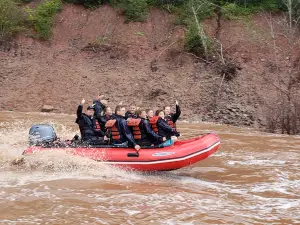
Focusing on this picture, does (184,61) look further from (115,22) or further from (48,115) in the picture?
(48,115)

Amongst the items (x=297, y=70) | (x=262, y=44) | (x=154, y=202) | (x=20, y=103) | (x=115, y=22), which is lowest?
(x=154, y=202)

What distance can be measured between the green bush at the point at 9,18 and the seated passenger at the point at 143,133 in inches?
686

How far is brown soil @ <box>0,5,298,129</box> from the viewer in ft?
65.1

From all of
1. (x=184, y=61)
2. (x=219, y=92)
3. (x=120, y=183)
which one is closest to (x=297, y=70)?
(x=219, y=92)

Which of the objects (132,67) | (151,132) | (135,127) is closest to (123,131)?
(135,127)

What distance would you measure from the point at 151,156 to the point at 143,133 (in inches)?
22.9

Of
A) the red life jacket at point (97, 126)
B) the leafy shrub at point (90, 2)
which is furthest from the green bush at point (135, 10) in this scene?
the red life jacket at point (97, 126)

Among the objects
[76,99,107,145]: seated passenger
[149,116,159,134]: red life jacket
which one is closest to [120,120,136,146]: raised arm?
[149,116,159,134]: red life jacket

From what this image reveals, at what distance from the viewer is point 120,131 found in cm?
843

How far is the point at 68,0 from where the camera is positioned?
26266 mm

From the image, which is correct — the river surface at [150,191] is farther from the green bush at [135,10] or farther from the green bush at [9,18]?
the green bush at [135,10]

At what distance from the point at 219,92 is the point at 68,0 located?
11.8 meters

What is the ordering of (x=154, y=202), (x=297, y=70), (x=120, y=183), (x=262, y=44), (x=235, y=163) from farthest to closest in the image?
(x=262, y=44), (x=297, y=70), (x=235, y=163), (x=120, y=183), (x=154, y=202)

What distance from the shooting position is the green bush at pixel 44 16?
2452 cm
